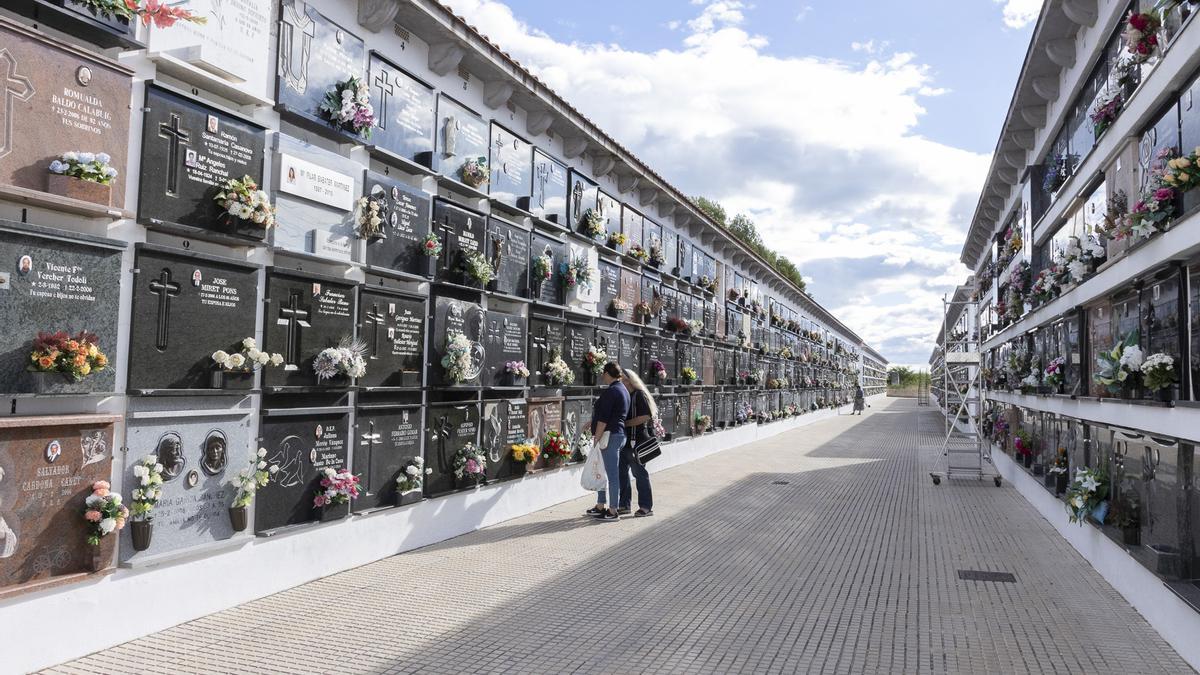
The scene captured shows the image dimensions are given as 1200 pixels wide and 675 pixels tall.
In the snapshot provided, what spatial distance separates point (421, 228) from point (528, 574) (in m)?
3.65

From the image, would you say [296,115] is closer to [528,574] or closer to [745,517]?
[528,574]

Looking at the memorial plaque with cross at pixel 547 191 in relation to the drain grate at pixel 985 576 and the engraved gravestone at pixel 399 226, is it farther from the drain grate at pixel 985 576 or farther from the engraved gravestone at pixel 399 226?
the drain grate at pixel 985 576

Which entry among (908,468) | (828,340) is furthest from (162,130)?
(828,340)

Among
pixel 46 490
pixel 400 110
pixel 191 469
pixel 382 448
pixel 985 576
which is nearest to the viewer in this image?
pixel 46 490

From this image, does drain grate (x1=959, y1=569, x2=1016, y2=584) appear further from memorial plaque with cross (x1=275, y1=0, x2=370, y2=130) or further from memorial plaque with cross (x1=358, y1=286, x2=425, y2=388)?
memorial plaque with cross (x1=275, y1=0, x2=370, y2=130)

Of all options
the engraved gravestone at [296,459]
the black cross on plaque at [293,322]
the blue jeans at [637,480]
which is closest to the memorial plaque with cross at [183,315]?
the black cross on plaque at [293,322]

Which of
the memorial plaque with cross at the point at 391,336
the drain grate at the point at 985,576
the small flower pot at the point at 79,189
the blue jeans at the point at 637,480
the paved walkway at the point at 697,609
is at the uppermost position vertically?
the small flower pot at the point at 79,189

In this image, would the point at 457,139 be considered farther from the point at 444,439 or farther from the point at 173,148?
the point at 173,148

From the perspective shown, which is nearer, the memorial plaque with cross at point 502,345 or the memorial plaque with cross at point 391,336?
the memorial plaque with cross at point 391,336

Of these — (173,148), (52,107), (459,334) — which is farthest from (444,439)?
(52,107)

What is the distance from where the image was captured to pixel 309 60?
6.84 metres

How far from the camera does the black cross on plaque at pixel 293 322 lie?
6473mm

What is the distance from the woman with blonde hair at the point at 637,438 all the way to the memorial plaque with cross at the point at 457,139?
326 centimetres

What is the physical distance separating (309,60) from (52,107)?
8.15 feet
